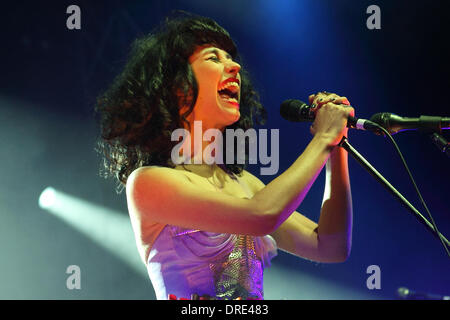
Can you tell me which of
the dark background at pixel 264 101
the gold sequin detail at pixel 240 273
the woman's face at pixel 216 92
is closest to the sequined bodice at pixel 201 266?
the gold sequin detail at pixel 240 273

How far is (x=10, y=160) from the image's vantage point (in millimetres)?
3502

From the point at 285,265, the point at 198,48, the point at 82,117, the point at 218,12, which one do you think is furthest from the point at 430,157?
the point at 82,117

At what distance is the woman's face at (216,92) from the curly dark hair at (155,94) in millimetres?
29

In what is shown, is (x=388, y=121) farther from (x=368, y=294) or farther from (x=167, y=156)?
(x=368, y=294)

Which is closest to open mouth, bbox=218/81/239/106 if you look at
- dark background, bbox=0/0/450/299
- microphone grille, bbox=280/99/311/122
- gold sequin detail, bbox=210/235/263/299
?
microphone grille, bbox=280/99/311/122

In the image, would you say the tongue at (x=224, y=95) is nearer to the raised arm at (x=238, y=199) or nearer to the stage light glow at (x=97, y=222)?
the raised arm at (x=238, y=199)

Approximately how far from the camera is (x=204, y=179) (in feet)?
5.60

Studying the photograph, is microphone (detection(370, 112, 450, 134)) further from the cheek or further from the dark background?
the dark background

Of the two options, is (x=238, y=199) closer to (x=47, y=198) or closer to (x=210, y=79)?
(x=210, y=79)

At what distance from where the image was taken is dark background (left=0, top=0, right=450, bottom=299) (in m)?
3.32

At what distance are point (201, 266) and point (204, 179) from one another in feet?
1.03

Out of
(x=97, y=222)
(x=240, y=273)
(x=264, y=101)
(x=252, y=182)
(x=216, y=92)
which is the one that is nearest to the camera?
(x=240, y=273)

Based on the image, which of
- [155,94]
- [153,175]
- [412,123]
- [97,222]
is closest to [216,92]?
[155,94]
